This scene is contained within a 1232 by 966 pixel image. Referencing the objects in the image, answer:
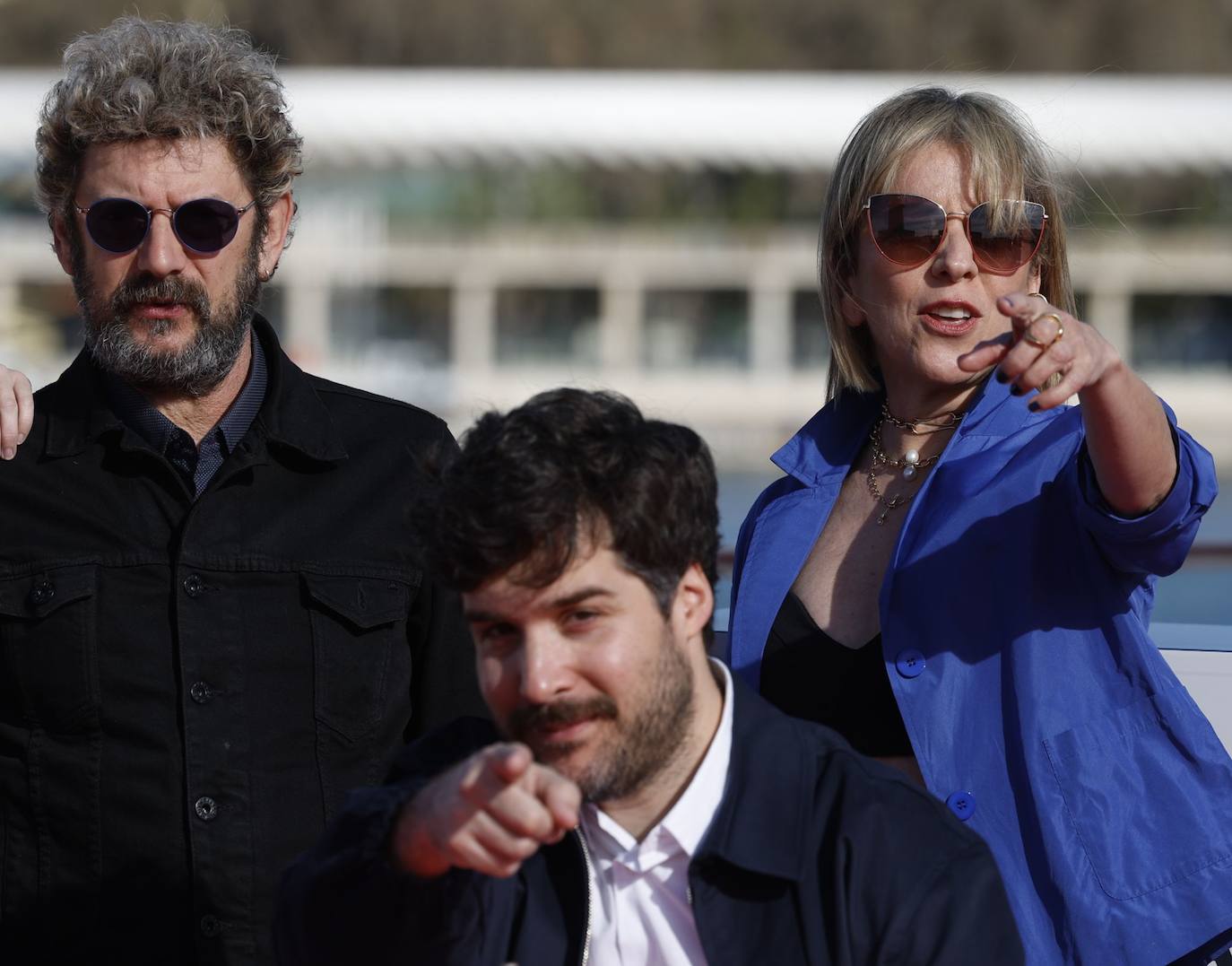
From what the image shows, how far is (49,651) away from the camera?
2566 mm

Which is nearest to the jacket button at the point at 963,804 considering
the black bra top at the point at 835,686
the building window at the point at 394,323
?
the black bra top at the point at 835,686

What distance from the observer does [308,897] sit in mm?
2000

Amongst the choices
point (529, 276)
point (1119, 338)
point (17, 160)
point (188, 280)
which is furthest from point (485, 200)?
point (188, 280)

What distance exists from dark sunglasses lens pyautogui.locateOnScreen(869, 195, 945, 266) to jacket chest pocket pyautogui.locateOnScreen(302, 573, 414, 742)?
97 centimetres

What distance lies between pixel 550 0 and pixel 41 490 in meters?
41.8

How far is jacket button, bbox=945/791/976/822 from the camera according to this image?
7.92ft

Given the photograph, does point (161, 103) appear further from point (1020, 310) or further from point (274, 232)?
point (1020, 310)

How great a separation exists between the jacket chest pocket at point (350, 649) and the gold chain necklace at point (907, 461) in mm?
807

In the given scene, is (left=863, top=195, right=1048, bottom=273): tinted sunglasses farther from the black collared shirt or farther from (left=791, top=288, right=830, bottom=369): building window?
(left=791, top=288, right=830, bottom=369): building window

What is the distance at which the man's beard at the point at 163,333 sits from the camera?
8.77 ft

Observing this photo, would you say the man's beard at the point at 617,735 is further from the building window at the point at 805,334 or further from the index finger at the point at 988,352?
the building window at the point at 805,334

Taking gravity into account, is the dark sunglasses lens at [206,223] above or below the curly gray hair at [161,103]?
below

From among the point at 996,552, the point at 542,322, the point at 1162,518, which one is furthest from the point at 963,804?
Answer: the point at 542,322

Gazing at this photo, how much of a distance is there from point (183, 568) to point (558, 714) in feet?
2.98
